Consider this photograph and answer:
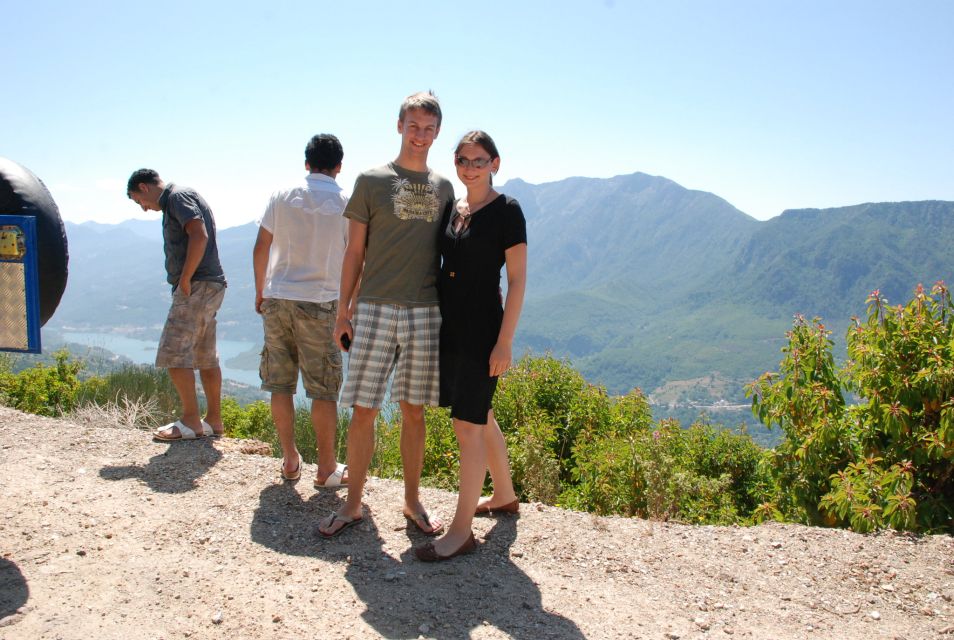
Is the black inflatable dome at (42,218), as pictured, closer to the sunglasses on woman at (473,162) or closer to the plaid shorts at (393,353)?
the plaid shorts at (393,353)

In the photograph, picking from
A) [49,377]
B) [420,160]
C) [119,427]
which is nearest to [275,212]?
[420,160]

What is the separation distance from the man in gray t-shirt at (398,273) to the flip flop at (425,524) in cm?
74

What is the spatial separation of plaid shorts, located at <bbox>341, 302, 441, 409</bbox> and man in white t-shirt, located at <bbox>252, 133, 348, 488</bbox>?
2.50 ft

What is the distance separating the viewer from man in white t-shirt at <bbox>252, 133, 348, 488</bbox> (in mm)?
4211

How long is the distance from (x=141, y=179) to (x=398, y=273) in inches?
118

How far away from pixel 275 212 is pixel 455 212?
1.34 m

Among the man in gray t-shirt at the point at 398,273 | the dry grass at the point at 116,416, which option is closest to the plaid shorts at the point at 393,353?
the man in gray t-shirt at the point at 398,273

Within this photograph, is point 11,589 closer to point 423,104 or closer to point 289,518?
point 289,518

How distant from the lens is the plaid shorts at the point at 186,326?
5.34 meters

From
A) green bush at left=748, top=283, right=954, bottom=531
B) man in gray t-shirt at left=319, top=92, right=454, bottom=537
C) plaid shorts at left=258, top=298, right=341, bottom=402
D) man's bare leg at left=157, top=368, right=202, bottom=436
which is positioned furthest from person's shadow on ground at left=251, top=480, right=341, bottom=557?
green bush at left=748, top=283, right=954, bottom=531

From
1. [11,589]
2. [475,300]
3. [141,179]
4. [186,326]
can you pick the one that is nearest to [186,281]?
[186,326]

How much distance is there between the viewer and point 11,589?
3.12m

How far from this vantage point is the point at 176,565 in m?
3.43

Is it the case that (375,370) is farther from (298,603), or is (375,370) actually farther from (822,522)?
(822,522)
